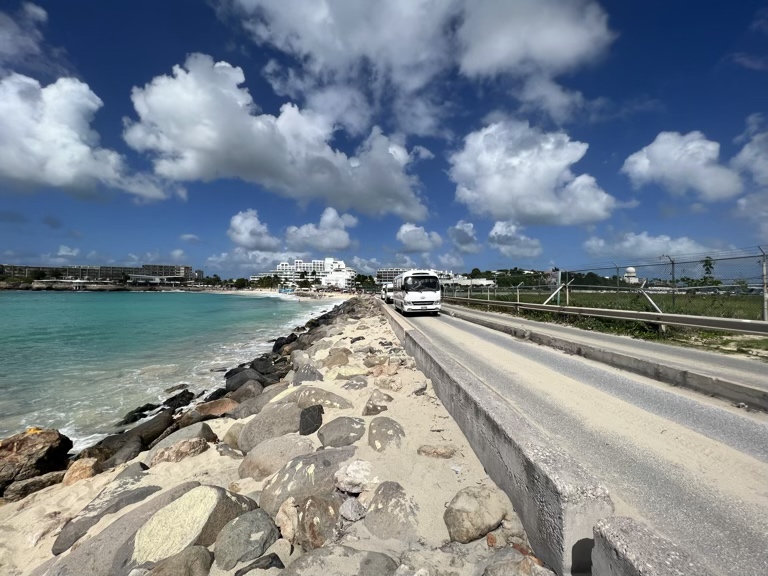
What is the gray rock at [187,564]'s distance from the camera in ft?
10.1

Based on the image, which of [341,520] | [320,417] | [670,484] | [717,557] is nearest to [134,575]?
[341,520]

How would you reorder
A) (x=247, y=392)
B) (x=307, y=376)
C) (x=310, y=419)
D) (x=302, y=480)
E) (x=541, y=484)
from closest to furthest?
(x=541, y=484)
(x=302, y=480)
(x=310, y=419)
(x=307, y=376)
(x=247, y=392)

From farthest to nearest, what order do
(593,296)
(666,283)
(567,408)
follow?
(593,296)
(666,283)
(567,408)

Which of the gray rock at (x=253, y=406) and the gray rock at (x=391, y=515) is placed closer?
the gray rock at (x=391, y=515)

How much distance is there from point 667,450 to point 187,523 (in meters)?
5.27

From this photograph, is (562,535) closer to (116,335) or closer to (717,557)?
(717,557)

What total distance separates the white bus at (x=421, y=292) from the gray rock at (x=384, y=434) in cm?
1785

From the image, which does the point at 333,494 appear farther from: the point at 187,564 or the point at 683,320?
the point at 683,320

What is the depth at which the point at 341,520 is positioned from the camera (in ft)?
11.3

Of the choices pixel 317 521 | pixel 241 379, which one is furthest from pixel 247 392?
pixel 317 521

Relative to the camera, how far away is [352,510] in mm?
3482

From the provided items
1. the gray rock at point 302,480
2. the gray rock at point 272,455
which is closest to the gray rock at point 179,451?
the gray rock at point 272,455

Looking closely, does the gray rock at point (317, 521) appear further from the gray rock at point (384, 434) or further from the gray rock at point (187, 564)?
the gray rock at point (384, 434)

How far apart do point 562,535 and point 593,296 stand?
20.6m
